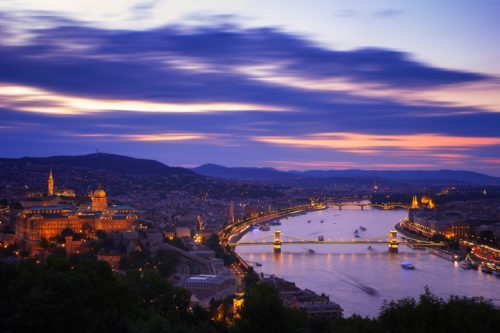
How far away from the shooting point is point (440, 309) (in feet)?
19.4

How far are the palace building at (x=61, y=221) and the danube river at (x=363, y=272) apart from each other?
12.6 feet

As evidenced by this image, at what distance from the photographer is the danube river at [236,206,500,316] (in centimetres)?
1585

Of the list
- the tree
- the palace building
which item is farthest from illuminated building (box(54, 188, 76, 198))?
the tree

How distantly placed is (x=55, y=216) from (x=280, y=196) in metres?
42.5

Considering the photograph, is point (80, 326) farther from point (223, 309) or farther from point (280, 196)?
point (280, 196)

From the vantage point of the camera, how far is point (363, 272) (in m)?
19.5

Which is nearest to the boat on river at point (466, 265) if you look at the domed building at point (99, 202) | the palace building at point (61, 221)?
the palace building at point (61, 221)

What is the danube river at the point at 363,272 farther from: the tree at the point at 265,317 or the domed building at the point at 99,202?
the tree at the point at 265,317

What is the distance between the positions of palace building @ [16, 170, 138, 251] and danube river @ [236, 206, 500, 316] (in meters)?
3.83

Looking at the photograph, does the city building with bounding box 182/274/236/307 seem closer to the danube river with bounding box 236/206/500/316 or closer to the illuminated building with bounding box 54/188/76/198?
the danube river with bounding box 236/206/500/316

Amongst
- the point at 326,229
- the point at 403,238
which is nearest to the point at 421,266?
the point at 403,238

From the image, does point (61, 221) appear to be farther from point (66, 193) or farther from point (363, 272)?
point (66, 193)

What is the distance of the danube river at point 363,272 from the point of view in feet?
52.0

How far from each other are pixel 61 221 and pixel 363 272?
294 inches
